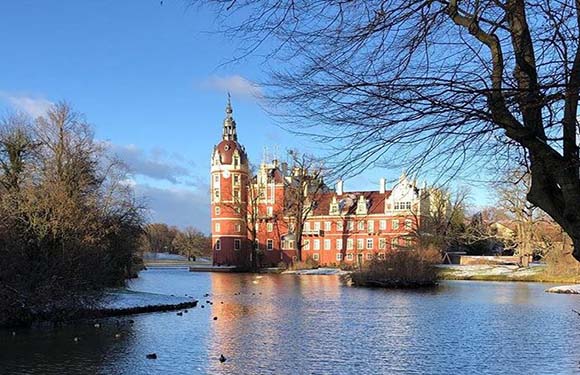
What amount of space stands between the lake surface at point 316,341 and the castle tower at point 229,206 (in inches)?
1752

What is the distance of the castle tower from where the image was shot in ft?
236

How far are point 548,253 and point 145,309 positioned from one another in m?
33.9

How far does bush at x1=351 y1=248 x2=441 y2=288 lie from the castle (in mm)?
26966

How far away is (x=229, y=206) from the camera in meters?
71.8

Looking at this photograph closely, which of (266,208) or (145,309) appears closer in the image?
(145,309)

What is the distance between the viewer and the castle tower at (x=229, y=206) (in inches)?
2832

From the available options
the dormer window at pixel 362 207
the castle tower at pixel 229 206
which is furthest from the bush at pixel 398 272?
the castle tower at pixel 229 206

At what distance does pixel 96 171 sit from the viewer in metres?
34.9

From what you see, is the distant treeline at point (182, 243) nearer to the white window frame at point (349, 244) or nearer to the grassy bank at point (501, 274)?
the white window frame at point (349, 244)

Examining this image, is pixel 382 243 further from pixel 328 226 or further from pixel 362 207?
pixel 328 226

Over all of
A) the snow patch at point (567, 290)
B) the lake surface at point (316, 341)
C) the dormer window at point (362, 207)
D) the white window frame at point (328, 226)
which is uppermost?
the dormer window at point (362, 207)

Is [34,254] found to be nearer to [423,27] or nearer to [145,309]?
[145,309]

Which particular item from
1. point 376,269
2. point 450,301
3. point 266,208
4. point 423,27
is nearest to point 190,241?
point 266,208

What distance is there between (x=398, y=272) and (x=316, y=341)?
24693mm
